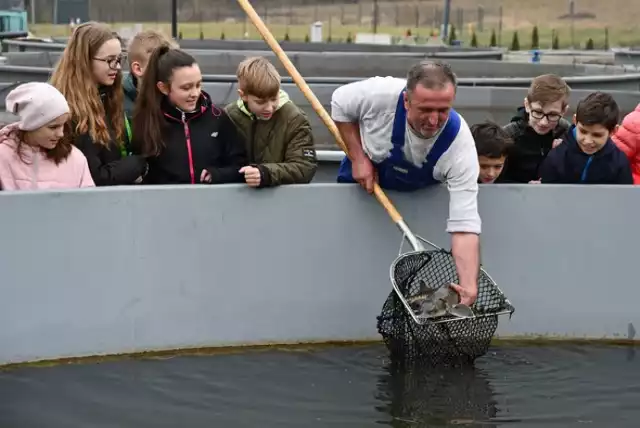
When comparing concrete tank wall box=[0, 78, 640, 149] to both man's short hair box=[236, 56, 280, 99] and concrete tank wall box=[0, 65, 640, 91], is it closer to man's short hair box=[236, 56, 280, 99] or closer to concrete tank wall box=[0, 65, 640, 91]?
concrete tank wall box=[0, 65, 640, 91]

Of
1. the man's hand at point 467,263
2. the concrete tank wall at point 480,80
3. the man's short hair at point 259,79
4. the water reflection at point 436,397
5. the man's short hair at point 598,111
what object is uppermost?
the man's short hair at point 259,79

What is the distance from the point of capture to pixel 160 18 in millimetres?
66188

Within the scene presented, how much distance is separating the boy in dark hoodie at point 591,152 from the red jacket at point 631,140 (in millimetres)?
256

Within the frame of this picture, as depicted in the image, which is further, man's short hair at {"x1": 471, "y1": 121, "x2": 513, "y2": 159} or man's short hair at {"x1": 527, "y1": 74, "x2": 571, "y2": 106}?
man's short hair at {"x1": 527, "y1": 74, "x2": 571, "y2": 106}

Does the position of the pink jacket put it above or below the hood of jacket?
below

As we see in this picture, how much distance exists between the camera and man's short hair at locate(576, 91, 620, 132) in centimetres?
612

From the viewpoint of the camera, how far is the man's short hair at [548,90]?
6.43 m

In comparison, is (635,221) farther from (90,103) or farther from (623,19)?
(623,19)

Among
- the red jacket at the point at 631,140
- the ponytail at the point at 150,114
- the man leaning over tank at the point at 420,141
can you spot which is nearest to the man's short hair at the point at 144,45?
the ponytail at the point at 150,114

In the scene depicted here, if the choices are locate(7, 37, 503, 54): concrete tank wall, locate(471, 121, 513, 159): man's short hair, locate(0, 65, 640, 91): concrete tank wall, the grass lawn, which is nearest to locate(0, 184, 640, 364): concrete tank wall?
locate(471, 121, 513, 159): man's short hair

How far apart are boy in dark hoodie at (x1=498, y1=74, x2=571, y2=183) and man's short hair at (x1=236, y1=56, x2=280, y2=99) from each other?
1413mm

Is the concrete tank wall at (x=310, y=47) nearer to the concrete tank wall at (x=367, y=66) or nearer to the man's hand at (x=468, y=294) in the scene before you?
the concrete tank wall at (x=367, y=66)

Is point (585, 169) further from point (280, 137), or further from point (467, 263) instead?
point (280, 137)

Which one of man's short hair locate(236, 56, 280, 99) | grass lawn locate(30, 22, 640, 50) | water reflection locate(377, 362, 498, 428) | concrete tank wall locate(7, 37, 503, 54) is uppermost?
man's short hair locate(236, 56, 280, 99)
